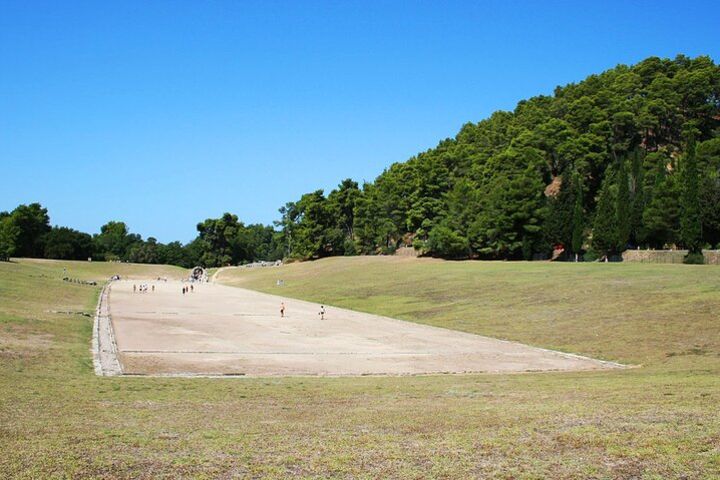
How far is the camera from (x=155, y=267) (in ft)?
479

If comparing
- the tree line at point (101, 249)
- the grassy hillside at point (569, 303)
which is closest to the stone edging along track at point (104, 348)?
the grassy hillside at point (569, 303)

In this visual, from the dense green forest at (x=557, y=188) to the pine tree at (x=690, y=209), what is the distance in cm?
10

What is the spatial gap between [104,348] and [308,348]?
875cm

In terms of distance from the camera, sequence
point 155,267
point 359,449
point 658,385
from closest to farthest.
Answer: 1. point 359,449
2. point 658,385
3. point 155,267

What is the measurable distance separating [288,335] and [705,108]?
92526 mm

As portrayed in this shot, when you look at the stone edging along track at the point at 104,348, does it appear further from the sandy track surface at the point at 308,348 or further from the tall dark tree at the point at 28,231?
the tall dark tree at the point at 28,231

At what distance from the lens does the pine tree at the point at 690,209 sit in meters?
63.2

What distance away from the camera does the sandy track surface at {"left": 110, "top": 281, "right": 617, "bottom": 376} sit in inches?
941

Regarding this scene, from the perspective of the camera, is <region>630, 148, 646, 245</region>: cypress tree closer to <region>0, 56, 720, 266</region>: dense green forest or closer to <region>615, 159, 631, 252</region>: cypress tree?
<region>0, 56, 720, 266</region>: dense green forest

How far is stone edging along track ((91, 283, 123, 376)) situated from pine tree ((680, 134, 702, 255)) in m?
51.9

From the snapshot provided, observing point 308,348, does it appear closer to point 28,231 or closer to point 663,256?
point 663,256

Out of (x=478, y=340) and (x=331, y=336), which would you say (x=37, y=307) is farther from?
(x=478, y=340)

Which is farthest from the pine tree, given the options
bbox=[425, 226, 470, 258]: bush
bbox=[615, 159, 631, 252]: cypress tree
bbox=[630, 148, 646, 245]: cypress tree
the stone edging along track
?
the stone edging along track

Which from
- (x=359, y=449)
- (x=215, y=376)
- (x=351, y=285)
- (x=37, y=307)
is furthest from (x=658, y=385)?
(x=351, y=285)
